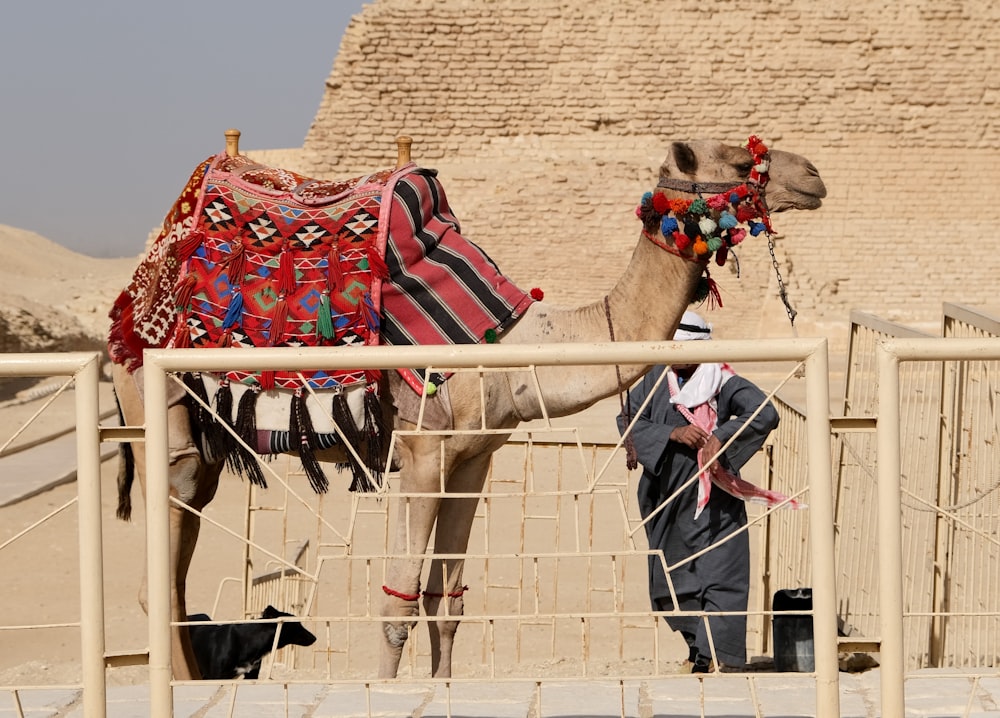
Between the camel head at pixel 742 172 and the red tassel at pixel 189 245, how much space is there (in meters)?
1.67

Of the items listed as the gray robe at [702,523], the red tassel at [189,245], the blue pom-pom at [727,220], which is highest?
the blue pom-pom at [727,220]

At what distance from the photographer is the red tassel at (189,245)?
16.4 ft

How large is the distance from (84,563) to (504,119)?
89.0ft

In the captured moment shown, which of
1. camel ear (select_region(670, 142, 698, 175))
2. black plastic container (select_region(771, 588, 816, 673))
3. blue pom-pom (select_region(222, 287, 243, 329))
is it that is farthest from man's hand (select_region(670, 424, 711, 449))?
blue pom-pom (select_region(222, 287, 243, 329))

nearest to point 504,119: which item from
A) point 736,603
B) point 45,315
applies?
Result: point 45,315

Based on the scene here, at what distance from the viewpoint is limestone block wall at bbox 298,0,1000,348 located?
29.3m

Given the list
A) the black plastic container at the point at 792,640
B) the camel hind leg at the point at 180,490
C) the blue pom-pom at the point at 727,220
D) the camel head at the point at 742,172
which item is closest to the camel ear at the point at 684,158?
the camel head at the point at 742,172

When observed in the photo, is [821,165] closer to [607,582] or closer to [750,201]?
[607,582]

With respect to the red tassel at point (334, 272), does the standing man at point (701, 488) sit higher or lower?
lower

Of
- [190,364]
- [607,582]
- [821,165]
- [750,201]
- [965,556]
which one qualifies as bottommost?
[607,582]

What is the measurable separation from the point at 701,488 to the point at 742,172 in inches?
47.2

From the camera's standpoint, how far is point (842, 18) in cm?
3006

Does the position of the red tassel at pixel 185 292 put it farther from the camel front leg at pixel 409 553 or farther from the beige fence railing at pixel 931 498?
the beige fence railing at pixel 931 498

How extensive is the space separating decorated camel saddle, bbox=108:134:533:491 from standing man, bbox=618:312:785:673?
82 centimetres
